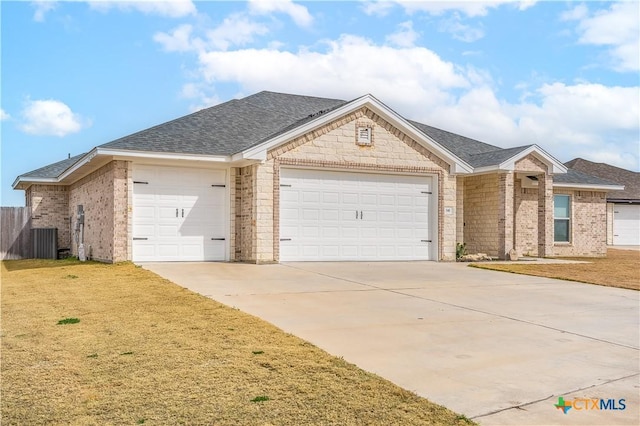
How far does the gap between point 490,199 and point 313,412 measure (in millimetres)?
17513

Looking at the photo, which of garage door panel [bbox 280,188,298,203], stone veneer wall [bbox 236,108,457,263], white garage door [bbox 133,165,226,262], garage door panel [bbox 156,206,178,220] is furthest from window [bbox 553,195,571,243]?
garage door panel [bbox 156,206,178,220]

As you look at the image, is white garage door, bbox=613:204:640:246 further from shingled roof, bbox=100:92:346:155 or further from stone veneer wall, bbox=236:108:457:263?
shingled roof, bbox=100:92:346:155

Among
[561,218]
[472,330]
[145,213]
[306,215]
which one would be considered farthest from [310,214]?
[561,218]

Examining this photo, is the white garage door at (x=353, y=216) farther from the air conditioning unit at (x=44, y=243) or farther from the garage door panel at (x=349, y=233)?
the air conditioning unit at (x=44, y=243)

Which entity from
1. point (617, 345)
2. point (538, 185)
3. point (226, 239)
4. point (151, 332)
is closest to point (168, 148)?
point (226, 239)

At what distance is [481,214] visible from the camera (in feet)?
68.4

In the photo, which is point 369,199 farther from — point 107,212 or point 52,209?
point 52,209

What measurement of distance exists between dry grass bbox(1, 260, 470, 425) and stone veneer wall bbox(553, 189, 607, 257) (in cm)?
1906

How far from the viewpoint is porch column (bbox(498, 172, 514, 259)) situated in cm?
1930

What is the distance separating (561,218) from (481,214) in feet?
15.7

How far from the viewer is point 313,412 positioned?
Answer: 4.19 m

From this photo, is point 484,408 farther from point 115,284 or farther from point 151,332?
point 115,284

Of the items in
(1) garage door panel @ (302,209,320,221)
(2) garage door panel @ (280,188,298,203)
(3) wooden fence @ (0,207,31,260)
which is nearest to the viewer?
(2) garage door panel @ (280,188,298,203)

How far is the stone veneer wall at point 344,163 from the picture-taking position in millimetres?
15977
